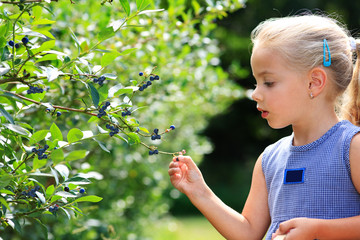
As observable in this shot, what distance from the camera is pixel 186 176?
220 cm

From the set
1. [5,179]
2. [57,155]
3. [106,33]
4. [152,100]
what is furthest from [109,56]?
[152,100]

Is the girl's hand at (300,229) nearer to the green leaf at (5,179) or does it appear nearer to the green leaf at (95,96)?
the green leaf at (95,96)

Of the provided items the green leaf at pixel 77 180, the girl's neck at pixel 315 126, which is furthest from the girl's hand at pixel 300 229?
the green leaf at pixel 77 180

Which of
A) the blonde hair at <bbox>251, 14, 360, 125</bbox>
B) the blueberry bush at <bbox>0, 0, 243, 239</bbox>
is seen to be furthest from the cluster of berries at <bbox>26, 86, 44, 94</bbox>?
the blonde hair at <bbox>251, 14, 360, 125</bbox>

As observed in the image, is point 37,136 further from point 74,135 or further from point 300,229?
point 300,229

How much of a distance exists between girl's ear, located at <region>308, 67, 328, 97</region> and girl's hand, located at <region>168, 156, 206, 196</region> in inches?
21.5

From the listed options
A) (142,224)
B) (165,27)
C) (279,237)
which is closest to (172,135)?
(142,224)

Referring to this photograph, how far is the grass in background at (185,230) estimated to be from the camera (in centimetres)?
693

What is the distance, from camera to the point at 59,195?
1.70 meters

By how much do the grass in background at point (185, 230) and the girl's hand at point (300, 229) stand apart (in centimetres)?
423

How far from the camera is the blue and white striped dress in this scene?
73.3 inches

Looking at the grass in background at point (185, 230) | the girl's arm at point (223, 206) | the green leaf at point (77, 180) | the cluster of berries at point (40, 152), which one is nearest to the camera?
the cluster of berries at point (40, 152)

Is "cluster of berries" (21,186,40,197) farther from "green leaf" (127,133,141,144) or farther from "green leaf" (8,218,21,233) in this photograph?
"green leaf" (127,133,141,144)

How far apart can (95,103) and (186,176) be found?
2.31ft
